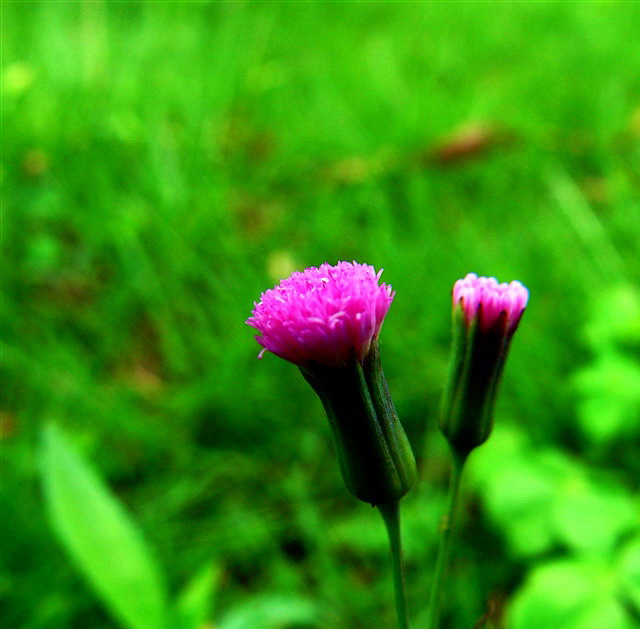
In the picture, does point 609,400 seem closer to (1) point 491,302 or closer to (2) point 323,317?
(1) point 491,302

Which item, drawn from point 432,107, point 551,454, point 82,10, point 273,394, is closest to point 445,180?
point 432,107

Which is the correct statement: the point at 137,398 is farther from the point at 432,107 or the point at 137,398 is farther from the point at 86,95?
the point at 432,107

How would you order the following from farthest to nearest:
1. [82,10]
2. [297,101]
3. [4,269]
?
1. [82,10]
2. [297,101]
3. [4,269]

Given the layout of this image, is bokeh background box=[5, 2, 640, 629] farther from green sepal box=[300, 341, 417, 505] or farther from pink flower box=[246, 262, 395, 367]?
pink flower box=[246, 262, 395, 367]

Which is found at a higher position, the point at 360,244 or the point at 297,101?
the point at 297,101

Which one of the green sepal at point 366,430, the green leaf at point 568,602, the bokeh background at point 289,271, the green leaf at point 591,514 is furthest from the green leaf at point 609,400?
the green sepal at point 366,430

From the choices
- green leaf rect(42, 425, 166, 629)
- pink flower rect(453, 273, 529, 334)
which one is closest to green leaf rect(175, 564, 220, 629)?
green leaf rect(42, 425, 166, 629)

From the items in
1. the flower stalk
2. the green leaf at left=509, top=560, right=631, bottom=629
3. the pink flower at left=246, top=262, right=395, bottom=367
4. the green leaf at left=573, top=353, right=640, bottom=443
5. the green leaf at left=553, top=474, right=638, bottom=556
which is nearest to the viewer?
the pink flower at left=246, top=262, right=395, bottom=367
